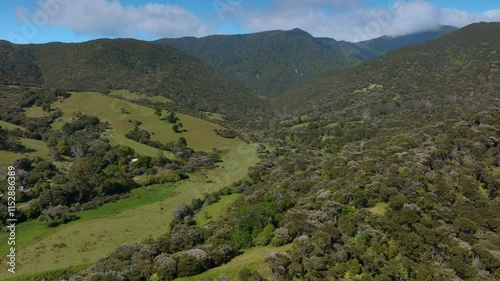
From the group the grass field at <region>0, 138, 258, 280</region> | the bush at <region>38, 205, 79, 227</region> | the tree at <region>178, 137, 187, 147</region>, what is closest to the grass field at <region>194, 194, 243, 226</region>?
the grass field at <region>0, 138, 258, 280</region>

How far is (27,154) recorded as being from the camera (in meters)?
66.0

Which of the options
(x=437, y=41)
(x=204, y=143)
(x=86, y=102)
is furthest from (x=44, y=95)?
(x=437, y=41)

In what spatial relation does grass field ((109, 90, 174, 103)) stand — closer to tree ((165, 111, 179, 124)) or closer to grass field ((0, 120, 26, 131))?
tree ((165, 111, 179, 124))

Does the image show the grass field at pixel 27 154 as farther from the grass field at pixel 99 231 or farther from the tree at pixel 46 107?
the tree at pixel 46 107

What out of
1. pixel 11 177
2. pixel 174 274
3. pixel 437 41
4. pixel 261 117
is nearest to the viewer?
pixel 174 274

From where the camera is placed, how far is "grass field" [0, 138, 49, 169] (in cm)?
5958

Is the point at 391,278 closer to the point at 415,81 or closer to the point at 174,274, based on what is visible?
the point at 174,274

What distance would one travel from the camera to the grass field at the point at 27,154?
195 feet

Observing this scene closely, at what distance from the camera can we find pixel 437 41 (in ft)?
608

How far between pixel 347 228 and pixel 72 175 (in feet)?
151

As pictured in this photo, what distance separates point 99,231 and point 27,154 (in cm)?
3351

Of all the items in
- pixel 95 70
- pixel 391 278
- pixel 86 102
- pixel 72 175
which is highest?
pixel 95 70

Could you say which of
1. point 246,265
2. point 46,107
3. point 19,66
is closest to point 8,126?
point 46,107

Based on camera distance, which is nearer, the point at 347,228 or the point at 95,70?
the point at 347,228
